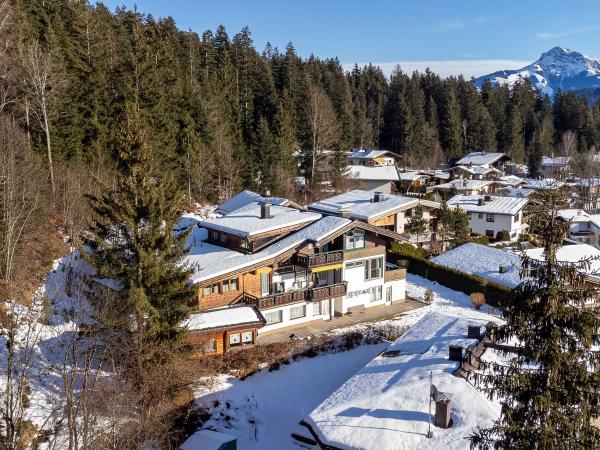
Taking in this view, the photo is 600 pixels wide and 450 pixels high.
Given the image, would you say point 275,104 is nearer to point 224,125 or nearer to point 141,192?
point 224,125

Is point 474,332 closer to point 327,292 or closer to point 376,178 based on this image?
point 327,292

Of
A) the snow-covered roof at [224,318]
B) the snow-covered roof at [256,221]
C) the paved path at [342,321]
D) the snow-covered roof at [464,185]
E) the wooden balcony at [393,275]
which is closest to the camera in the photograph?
the snow-covered roof at [224,318]

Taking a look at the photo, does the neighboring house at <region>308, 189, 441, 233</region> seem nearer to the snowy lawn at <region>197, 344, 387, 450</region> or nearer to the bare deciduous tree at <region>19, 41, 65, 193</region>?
the snowy lawn at <region>197, 344, 387, 450</region>

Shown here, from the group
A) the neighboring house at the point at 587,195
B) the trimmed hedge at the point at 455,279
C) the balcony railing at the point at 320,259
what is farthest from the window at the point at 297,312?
the neighboring house at the point at 587,195

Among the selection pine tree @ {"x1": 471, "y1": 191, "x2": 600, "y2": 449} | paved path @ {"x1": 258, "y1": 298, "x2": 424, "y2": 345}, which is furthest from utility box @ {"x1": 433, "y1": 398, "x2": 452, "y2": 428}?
paved path @ {"x1": 258, "y1": 298, "x2": 424, "y2": 345}

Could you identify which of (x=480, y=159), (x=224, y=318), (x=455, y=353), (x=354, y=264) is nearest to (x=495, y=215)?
(x=354, y=264)

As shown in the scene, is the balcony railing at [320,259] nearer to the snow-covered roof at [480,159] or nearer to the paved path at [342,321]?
the paved path at [342,321]

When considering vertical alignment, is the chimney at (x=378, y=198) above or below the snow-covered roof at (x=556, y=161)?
below
